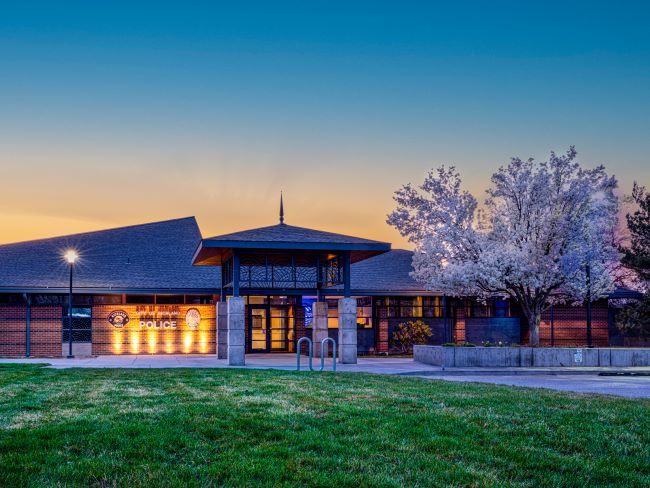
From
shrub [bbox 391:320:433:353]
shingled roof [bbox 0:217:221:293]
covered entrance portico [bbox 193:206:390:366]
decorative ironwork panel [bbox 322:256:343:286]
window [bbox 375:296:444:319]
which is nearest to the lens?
covered entrance portico [bbox 193:206:390:366]

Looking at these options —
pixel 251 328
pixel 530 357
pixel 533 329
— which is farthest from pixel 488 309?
pixel 251 328

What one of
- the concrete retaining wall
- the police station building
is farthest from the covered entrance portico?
the concrete retaining wall

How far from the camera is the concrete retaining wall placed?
25.4 meters

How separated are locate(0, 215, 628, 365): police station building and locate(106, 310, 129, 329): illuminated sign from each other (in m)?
0.05

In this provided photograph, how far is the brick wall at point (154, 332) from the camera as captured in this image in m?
33.8

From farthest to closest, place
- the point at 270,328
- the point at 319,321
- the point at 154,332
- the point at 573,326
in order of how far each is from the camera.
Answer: the point at 573,326 → the point at 270,328 → the point at 154,332 → the point at 319,321

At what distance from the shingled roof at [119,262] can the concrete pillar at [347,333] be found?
9.59m

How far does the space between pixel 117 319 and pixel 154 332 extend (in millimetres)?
1787

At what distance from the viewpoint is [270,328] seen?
35.2m

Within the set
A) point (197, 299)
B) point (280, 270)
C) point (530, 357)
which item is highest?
point (280, 270)

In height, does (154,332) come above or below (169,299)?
below

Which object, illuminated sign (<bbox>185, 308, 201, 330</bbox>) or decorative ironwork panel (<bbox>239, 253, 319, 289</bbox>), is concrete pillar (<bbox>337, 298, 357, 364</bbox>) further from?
illuminated sign (<bbox>185, 308, 201, 330</bbox>)

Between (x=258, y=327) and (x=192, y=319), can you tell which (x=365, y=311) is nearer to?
(x=258, y=327)

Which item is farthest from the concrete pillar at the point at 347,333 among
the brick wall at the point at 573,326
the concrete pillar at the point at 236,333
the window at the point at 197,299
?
the brick wall at the point at 573,326
